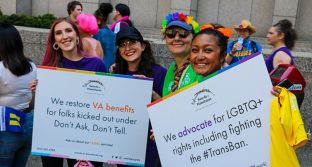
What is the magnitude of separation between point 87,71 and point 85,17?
1.85m

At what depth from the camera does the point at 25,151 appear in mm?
3812

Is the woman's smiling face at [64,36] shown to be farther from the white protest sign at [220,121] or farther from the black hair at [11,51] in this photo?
the white protest sign at [220,121]

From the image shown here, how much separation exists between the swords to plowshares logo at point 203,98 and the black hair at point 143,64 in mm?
832

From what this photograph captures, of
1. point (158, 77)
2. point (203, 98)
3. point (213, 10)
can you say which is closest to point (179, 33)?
point (158, 77)

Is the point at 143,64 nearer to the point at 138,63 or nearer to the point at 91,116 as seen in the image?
the point at 138,63

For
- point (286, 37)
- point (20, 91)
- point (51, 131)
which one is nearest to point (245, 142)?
point (51, 131)

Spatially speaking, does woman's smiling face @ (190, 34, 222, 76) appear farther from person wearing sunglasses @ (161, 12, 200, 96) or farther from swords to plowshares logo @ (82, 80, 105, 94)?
swords to plowshares logo @ (82, 80, 105, 94)

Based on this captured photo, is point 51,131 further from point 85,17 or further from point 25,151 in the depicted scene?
point 85,17

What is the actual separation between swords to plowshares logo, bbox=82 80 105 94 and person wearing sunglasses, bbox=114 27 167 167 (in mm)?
280

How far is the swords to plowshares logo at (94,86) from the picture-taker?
3.33 m

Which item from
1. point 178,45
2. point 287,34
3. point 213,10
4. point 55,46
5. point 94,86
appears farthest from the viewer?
point 213,10

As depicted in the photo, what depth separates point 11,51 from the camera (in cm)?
357

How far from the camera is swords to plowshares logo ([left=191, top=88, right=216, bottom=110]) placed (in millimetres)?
2623

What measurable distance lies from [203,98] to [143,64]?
97 cm
